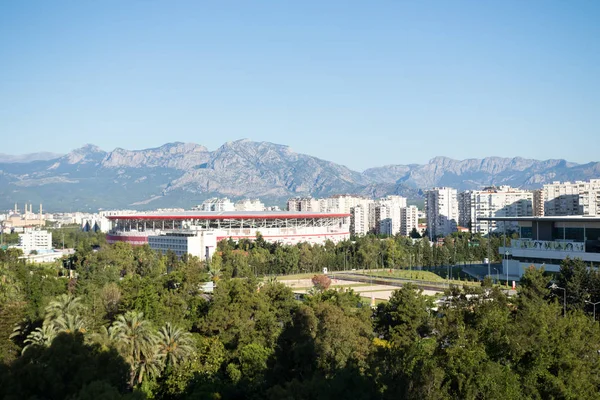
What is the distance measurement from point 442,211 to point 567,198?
2608 cm

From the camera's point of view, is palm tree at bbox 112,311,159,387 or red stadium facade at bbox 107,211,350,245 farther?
red stadium facade at bbox 107,211,350,245

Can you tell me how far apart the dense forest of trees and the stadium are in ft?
142

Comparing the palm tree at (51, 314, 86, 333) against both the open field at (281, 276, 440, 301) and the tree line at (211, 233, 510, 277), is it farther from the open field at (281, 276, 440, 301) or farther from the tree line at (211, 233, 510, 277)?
the tree line at (211, 233, 510, 277)

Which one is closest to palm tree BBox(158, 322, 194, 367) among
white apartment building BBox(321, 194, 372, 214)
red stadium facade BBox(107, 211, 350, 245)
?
red stadium facade BBox(107, 211, 350, 245)

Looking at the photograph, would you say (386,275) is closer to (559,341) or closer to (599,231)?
(599,231)

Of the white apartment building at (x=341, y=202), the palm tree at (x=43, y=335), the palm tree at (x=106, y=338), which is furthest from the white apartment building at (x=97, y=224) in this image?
the palm tree at (x=106, y=338)

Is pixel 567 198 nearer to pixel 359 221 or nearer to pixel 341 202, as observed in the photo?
pixel 359 221

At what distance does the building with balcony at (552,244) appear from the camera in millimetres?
45656

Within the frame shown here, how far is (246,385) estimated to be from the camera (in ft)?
71.0

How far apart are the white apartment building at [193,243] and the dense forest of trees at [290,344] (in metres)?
34.7

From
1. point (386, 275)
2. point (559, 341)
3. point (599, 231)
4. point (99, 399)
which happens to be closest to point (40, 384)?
point (99, 399)

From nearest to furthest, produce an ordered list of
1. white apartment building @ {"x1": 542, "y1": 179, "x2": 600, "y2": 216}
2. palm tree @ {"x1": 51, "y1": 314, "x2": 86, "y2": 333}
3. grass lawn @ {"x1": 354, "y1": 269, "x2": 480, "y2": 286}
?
palm tree @ {"x1": 51, "y1": 314, "x2": 86, "y2": 333} → grass lawn @ {"x1": 354, "y1": 269, "x2": 480, "y2": 286} → white apartment building @ {"x1": 542, "y1": 179, "x2": 600, "y2": 216}

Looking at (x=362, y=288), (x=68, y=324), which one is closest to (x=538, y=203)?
(x=362, y=288)

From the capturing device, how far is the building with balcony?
150 feet
